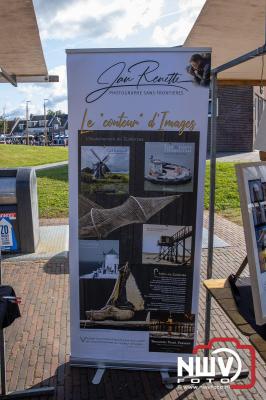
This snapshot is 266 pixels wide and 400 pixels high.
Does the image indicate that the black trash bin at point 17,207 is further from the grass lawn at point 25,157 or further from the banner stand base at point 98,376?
the grass lawn at point 25,157

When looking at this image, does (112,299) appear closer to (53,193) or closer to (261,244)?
(261,244)

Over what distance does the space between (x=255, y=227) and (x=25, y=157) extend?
22.8 meters

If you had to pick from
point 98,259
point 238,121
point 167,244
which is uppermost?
point 238,121

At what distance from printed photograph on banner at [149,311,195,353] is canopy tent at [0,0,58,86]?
2334 mm

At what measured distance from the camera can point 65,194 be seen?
503 inches

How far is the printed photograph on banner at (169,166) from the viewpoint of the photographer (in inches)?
122

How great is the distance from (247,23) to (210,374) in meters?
2.67

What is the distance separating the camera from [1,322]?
2.65 meters

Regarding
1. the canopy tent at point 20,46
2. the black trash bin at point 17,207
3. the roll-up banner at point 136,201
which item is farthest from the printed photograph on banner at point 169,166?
the black trash bin at point 17,207

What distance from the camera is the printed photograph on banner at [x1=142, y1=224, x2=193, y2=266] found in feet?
10.6

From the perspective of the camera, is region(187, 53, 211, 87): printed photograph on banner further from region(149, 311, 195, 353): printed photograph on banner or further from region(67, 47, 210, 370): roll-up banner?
region(149, 311, 195, 353): printed photograph on banner

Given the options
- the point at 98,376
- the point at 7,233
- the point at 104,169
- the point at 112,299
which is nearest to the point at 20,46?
the point at 104,169
